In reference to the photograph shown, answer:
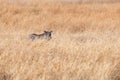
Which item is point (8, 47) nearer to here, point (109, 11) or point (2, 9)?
point (2, 9)

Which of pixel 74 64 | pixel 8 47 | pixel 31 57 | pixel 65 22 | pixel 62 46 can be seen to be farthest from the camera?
pixel 65 22

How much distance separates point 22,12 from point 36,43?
8.74 meters

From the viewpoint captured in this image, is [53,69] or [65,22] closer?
[53,69]

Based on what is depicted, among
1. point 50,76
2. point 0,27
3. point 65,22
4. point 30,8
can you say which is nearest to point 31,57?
point 50,76

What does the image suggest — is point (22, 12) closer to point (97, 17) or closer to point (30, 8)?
point (30, 8)

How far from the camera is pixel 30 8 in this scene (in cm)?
1731

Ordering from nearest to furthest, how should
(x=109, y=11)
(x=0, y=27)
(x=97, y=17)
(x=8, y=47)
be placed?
(x=8, y=47) < (x=0, y=27) < (x=97, y=17) < (x=109, y=11)

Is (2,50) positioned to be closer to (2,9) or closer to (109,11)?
(2,9)

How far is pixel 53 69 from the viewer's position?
546cm

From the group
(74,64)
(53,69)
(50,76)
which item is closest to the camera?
(50,76)

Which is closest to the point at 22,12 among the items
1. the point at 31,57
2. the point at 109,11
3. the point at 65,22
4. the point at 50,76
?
the point at 65,22

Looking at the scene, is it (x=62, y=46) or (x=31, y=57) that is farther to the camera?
(x=62, y=46)

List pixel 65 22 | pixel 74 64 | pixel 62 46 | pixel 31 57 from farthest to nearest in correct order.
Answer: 1. pixel 65 22
2. pixel 62 46
3. pixel 31 57
4. pixel 74 64

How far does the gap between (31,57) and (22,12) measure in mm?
9996
